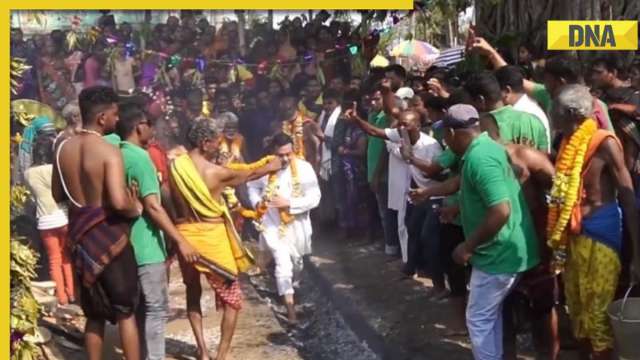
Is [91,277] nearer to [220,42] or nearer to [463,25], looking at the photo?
[220,42]

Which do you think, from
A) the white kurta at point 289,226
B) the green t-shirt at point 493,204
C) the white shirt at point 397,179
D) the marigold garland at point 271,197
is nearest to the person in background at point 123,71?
A: the white kurta at point 289,226

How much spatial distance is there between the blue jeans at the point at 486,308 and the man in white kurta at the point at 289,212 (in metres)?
2.92

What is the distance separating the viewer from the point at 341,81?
10711mm

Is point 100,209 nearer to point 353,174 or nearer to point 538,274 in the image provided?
point 538,274

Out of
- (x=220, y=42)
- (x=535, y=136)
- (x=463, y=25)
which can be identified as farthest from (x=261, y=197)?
(x=463, y=25)

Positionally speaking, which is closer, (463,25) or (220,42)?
(220,42)

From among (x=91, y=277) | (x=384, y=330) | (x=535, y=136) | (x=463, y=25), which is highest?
(x=463, y=25)

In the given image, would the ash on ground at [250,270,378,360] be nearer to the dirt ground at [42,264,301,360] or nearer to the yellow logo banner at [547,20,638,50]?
the dirt ground at [42,264,301,360]

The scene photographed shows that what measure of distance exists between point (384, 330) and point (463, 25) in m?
9.63

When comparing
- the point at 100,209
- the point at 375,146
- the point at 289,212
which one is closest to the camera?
the point at 100,209

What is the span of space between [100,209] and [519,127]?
2.60 metres

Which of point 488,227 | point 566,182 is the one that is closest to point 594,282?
point 566,182

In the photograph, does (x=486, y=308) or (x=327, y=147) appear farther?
(x=327, y=147)

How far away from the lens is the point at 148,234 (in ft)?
18.4
